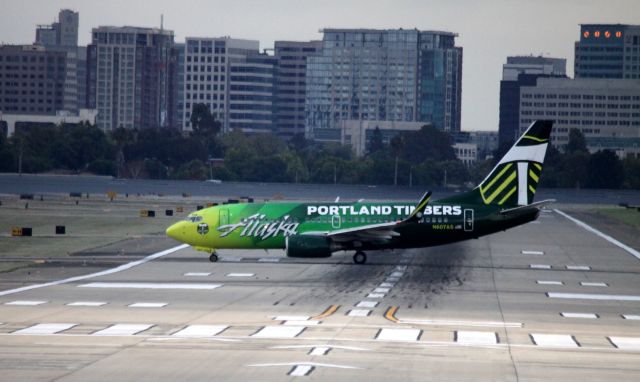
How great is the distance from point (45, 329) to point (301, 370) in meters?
10.7

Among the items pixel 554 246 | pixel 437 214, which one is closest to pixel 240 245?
pixel 437 214

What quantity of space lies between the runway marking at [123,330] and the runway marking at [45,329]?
122 centimetres

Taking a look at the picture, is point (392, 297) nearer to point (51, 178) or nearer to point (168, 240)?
point (168, 240)

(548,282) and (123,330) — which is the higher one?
(123,330)

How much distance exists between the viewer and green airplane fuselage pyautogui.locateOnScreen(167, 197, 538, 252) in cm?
6500

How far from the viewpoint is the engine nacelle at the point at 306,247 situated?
63500 mm

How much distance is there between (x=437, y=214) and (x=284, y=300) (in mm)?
18557

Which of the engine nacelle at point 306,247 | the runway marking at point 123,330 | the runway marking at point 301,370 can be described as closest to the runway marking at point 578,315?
the runway marking at point 123,330

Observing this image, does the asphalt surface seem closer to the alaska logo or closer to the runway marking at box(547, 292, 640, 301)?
the alaska logo

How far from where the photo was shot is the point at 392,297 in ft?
163

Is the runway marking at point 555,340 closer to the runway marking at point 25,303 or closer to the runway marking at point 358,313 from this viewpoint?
the runway marking at point 358,313

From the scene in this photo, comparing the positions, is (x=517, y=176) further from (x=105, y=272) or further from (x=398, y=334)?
(x=398, y=334)

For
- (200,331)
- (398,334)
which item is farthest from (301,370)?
(200,331)

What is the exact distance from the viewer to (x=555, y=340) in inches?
1478
